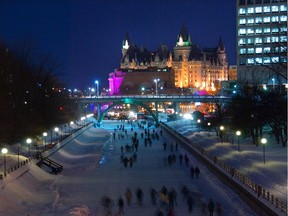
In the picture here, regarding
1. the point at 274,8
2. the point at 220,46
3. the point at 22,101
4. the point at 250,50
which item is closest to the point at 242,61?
the point at 250,50

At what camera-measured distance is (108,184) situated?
25.8 meters

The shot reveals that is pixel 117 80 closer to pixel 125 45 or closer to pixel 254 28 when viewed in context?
pixel 125 45

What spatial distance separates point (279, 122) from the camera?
35438 mm

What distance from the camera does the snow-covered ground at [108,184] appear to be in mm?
19312

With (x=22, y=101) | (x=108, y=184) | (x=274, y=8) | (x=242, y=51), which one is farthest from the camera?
(x=242, y=51)

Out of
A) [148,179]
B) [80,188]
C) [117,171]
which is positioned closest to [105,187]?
[80,188]

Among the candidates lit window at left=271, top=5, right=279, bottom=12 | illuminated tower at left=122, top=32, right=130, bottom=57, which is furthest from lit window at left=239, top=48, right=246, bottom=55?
illuminated tower at left=122, top=32, right=130, bottom=57

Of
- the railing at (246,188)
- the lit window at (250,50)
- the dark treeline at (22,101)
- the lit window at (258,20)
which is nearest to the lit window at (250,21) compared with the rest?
the lit window at (258,20)

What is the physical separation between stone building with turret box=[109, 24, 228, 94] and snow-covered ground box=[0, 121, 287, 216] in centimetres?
10396

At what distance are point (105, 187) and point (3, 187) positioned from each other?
584 centimetres

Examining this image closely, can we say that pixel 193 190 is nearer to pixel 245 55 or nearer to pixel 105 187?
pixel 105 187

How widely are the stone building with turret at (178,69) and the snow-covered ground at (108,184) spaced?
103955 millimetres

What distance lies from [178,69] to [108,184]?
423 feet

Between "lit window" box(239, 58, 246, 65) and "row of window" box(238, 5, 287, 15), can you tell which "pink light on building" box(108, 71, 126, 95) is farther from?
"row of window" box(238, 5, 287, 15)
